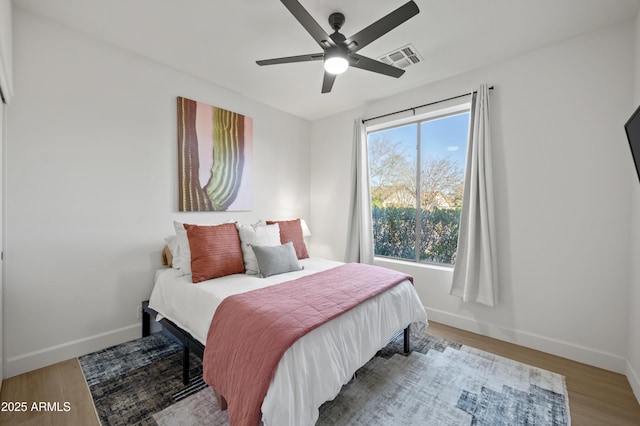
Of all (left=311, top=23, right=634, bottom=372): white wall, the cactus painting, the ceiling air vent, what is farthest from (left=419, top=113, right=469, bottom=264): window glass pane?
the cactus painting

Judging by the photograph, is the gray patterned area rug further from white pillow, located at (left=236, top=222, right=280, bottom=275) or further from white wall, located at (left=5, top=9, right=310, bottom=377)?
white pillow, located at (left=236, top=222, right=280, bottom=275)

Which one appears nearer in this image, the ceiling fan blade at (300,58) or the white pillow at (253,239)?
the ceiling fan blade at (300,58)

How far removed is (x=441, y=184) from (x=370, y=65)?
1.76 m

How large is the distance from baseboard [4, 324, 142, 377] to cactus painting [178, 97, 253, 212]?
126 centimetres

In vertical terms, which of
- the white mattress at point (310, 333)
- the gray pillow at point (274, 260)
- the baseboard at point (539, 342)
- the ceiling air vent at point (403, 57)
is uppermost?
the ceiling air vent at point (403, 57)

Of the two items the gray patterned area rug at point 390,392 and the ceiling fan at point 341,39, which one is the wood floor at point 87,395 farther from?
the ceiling fan at point 341,39

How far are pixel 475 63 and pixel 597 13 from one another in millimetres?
857

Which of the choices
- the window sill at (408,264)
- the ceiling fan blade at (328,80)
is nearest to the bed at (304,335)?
the window sill at (408,264)

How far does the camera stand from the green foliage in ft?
10.6

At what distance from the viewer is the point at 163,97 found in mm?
2762

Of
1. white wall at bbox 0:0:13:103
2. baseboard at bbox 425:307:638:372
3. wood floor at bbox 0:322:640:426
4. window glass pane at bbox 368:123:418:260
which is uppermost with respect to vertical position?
white wall at bbox 0:0:13:103

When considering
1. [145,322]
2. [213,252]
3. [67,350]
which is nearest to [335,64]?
[213,252]

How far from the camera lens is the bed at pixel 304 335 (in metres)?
1.32

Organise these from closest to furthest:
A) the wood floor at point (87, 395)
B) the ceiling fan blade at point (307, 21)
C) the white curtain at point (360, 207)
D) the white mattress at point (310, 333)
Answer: the white mattress at point (310, 333) → the ceiling fan blade at point (307, 21) → the wood floor at point (87, 395) → the white curtain at point (360, 207)
